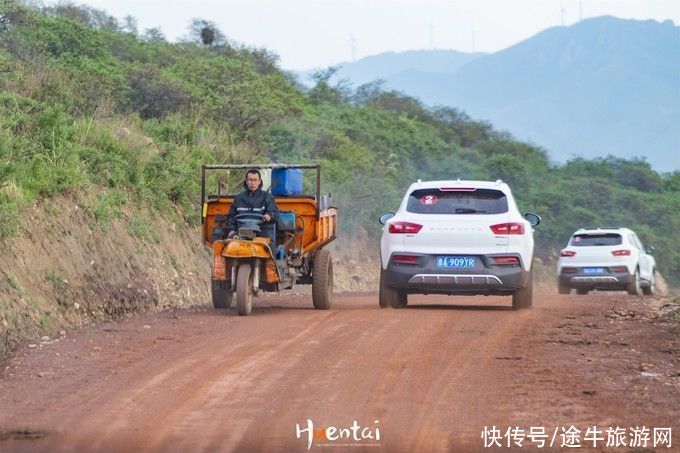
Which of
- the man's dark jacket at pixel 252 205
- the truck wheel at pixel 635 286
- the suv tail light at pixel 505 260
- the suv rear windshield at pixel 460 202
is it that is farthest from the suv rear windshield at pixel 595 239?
the man's dark jacket at pixel 252 205

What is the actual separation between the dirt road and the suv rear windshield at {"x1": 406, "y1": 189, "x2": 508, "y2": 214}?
7.18 ft

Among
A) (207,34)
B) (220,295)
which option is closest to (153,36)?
(207,34)

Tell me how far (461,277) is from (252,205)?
9.95ft

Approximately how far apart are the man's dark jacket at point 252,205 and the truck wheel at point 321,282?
4.58 ft

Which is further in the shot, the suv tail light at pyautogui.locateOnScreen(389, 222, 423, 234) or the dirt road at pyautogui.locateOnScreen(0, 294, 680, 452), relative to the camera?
the suv tail light at pyautogui.locateOnScreen(389, 222, 423, 234)

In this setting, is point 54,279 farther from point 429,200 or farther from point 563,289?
point 563,289

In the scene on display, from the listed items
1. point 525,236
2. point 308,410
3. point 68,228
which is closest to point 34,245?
point 68,228

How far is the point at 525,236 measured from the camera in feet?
62.6

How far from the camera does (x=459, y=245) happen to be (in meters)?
18.9

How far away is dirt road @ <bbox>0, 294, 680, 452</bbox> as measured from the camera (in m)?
9.58

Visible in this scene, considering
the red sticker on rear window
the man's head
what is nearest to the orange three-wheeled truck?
the man's head

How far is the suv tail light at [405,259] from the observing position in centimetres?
1902

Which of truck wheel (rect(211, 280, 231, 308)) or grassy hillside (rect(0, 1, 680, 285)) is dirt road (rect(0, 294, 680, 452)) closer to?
truck wheel (rect(211, 280, 231, 308))

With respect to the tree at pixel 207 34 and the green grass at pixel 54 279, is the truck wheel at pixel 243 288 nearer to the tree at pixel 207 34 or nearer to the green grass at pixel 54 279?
the green grass at pixel 54 279
